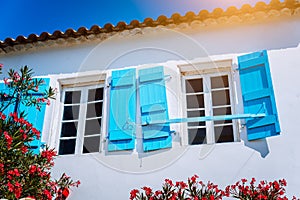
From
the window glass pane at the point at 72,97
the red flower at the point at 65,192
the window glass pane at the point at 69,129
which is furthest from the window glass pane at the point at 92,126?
the red flower at the point at 65,192

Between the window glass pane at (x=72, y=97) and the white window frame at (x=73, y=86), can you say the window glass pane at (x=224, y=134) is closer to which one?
the white window frame at (x=73, y=86)

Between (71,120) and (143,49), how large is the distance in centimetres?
202

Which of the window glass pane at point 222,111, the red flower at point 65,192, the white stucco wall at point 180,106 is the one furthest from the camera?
the window glass pane at point 222,111

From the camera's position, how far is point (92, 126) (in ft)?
22.0

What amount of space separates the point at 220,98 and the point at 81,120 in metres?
2.70

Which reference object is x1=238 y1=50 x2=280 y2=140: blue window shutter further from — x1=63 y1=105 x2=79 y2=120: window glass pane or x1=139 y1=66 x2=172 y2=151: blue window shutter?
x1=63 y1=105 x2=79 y2=120: window glass pane

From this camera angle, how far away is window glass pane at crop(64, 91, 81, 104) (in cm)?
702

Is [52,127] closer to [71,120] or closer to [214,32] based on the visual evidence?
[71,120]

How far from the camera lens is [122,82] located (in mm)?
6566

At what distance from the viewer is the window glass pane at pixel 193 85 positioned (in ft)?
21.6

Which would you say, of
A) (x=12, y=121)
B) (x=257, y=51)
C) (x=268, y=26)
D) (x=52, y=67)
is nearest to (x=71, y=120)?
(x=52, y=67)

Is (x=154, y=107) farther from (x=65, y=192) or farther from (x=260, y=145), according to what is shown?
(x=65, y=192)

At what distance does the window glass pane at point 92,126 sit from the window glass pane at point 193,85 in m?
1.82

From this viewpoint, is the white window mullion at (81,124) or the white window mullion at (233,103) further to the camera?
the white window mullion at (81,124)
